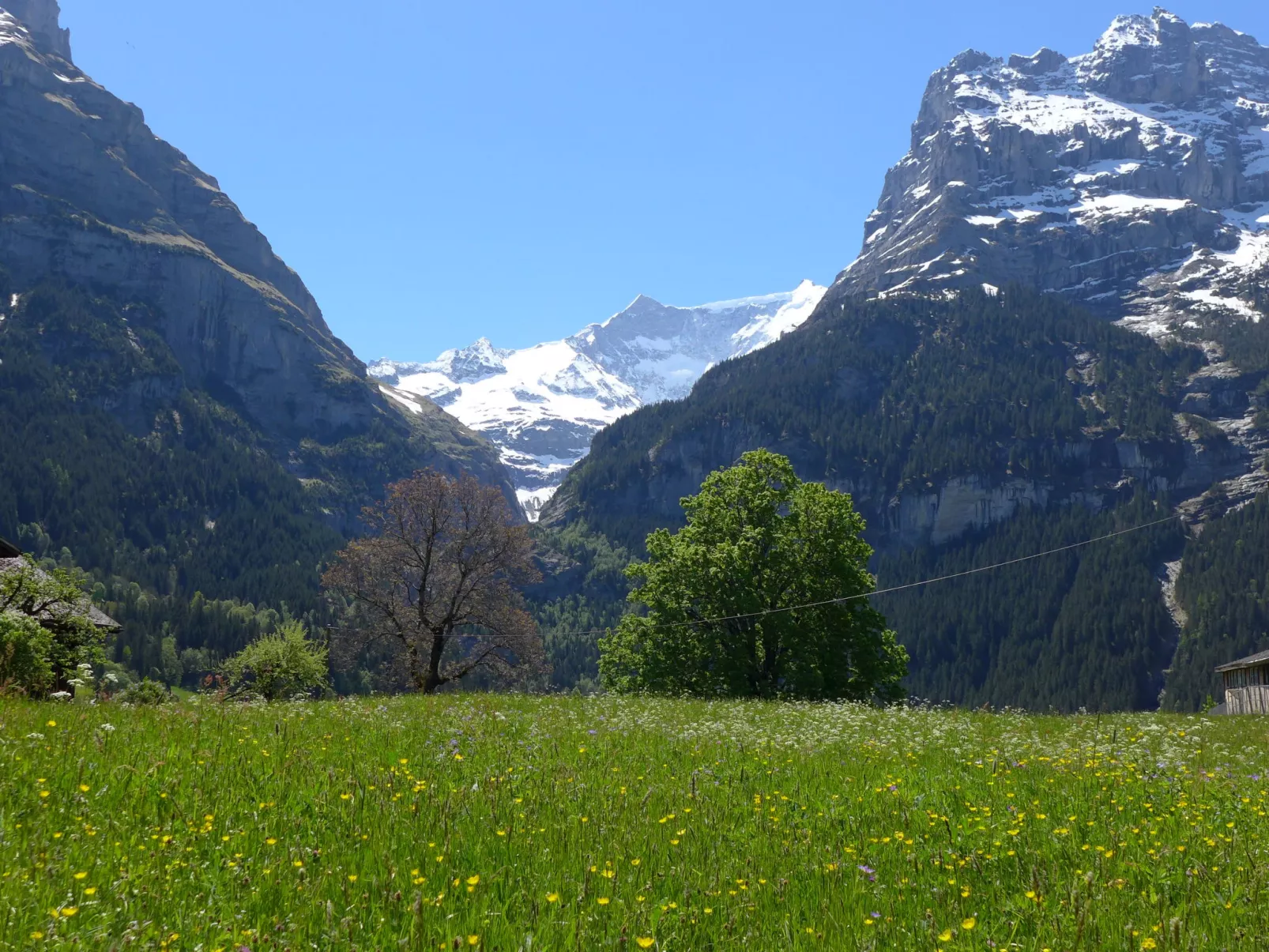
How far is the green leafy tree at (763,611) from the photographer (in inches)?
1566

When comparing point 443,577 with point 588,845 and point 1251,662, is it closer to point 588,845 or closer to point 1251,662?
point 588,845

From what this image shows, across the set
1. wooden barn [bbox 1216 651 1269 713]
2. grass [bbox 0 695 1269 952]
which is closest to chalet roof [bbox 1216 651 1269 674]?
wooden barn [bbox 1216 651 1269 713]

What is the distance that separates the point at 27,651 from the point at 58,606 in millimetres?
12123

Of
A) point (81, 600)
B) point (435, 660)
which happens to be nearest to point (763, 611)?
point (435, 660)

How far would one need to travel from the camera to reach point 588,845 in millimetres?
6281

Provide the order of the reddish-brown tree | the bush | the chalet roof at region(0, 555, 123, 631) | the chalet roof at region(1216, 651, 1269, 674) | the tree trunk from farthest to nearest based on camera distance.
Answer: the chalet roof at region(1216, 651, 1269, 674)
the reddish-brown tree
the tree trunk
the chalet roof at region(0, 555, 123, 631)
the bush

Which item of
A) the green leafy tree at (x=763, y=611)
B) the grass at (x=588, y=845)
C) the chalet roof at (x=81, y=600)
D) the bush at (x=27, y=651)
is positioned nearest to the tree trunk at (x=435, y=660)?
the green leafy tree at (x=763, y=611)

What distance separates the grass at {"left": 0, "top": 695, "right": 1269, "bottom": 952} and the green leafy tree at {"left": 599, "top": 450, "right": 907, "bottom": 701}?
29.2 meters

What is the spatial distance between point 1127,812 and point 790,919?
429cm

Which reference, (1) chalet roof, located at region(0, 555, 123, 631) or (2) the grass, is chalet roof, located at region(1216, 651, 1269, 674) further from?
(1) chalet roof, located at region(0, 555, 123, 631)

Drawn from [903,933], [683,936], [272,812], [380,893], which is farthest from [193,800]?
[903,933]

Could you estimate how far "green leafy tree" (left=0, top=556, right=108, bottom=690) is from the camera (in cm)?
2050

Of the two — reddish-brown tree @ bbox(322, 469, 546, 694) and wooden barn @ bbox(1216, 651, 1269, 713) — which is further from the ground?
reddish-brown tree @ bbox(322, 469, 546, 694)

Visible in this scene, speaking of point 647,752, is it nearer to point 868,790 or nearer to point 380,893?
point 868,790
